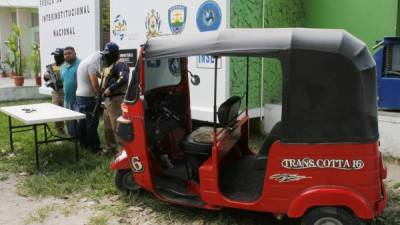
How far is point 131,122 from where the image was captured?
4551 millimetres

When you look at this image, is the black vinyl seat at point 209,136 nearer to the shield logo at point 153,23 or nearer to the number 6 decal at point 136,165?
the number 6 decal at point 136,165

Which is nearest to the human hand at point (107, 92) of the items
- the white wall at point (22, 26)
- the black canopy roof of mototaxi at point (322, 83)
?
the black canopy roof of mototaxi at point (322, 83)

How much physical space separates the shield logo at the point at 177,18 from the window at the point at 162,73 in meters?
2.44

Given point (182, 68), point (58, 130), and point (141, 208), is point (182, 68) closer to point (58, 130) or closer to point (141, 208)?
point (141, 208)

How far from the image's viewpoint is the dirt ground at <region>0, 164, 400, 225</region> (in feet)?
14.9

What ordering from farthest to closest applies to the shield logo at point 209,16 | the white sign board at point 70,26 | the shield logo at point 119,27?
the white sign board at point 70,26 < the shield logo at point 119,27 < the shield logo at point 209,16

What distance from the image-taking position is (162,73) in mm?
5168

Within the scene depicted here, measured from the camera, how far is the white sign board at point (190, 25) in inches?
285

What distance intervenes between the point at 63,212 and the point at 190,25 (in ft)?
13.1

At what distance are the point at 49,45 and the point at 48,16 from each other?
0.76m

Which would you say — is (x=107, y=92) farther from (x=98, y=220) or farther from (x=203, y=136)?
(x=98, y=220)

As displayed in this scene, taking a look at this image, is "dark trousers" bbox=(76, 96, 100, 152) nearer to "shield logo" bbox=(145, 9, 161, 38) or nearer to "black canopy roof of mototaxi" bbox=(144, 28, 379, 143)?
"shield logo" bbox=(145, 9, 161, 38)

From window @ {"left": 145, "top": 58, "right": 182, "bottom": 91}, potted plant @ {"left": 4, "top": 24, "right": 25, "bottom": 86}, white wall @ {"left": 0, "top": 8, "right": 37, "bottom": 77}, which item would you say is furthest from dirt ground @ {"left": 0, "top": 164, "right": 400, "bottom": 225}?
white wall @ {"left": 0, "top": 8, "right": 37, "bottom": 77}

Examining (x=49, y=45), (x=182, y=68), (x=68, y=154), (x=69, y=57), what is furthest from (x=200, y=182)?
(x=49, y=45)
